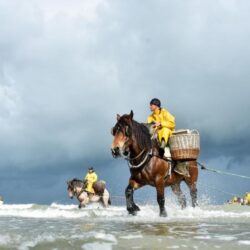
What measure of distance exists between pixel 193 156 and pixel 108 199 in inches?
576

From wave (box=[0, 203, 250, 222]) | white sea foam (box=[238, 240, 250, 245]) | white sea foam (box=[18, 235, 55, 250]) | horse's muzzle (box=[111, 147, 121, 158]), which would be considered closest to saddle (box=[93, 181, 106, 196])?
wave (box=[0, 203, 250, 222])

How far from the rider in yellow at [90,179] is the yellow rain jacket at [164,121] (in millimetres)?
14606

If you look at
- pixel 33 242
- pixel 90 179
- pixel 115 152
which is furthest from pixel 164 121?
pixel 90 179

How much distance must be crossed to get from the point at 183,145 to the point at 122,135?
2.11 m

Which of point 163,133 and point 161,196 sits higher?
point 163,133

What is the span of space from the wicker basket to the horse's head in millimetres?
1521

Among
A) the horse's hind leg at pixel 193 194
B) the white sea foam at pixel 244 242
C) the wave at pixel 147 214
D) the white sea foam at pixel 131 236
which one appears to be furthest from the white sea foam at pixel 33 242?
the horse's hind leg at pixel 193 194

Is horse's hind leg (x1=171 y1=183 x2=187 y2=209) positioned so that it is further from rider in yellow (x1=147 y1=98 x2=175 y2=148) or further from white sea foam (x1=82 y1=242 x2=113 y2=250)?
white sea foam (x1=82 y1=242 x2=113 y2=250)

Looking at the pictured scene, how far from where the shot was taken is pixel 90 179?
27109 millimetres

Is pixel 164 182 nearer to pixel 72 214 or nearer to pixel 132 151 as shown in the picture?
pixel 132 151

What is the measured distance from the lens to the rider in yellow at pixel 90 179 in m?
26.7

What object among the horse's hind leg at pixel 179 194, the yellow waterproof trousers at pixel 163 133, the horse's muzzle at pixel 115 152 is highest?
the yellow waterproof trousers at pixel 163 133

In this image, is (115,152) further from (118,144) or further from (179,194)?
(179,194)

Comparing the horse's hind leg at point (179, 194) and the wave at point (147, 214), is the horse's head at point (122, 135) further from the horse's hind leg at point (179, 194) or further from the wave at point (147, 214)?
the horse's hind leg at point (179, 194)
